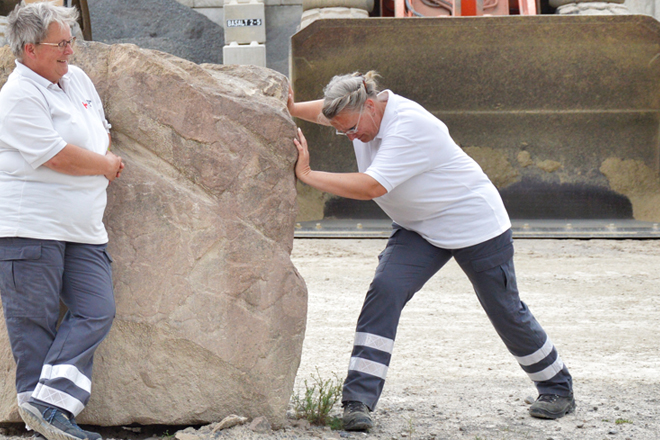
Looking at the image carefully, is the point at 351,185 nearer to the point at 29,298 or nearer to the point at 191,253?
the point at 191,253

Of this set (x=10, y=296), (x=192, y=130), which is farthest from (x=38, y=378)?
(x=192, y=130)

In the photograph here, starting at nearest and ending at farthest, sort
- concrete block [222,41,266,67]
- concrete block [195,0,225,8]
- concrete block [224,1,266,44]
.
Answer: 1. concrete block [222,41,266,67]
2. concrete block [224,1,266,44]
3. concrete block [195,0,225,8]

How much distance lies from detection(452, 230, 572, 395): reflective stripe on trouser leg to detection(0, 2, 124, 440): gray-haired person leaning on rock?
1418 millimetres

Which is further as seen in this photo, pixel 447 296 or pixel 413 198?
pixel 447 296

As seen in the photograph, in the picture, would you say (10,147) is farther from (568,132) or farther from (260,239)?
(568,132)

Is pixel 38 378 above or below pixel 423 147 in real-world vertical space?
below

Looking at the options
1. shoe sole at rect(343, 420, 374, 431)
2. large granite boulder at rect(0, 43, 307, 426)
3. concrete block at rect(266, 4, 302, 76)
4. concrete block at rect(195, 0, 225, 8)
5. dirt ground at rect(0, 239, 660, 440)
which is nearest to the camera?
large granite boulder at rect(0, 43, 307, 426)

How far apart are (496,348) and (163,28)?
298 inches

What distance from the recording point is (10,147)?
2.31m

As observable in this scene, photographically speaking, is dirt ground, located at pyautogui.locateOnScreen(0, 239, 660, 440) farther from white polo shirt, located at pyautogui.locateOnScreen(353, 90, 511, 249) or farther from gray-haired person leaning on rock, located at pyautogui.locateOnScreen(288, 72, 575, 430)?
white polo shirt, located at pyautogui.locateOnScreen(353, 90, 511, 249)

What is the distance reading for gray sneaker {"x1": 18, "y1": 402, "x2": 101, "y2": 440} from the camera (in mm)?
2281

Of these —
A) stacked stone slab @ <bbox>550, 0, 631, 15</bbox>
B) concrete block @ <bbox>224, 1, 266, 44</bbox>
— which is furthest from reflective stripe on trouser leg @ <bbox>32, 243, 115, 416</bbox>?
stacked stone slab @ <bbox>550, 0, 631, 15</bbox>

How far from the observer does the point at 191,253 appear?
270 cm

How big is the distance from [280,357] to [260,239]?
17.9 inches
